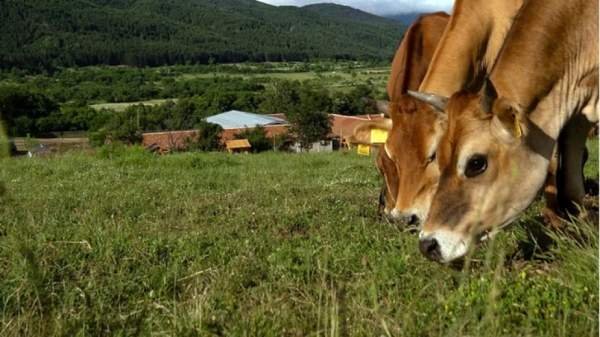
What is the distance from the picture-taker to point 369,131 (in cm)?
674

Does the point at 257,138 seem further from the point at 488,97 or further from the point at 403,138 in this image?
the point at 488,97

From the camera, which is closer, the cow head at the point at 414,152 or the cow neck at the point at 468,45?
the cow head at the point at 414,152

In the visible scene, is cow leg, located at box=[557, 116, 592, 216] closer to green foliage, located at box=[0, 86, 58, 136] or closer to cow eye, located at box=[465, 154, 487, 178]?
cow eye, located at box=[465, 154, 487, 178]

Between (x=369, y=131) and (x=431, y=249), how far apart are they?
2.62 m

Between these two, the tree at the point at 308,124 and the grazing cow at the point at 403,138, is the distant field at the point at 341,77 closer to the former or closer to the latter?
the tree at the point at 308,124

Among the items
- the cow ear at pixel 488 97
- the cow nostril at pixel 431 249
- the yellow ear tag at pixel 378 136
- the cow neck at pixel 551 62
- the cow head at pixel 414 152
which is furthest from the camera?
the yellow ear tag at pixel 378 136

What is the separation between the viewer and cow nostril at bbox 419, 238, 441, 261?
13.9ft

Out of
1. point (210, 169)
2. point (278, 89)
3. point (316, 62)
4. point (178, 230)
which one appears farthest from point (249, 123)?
point (316, 62)

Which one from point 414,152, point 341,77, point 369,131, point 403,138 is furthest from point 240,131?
point 341,77

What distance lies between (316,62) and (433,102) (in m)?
168

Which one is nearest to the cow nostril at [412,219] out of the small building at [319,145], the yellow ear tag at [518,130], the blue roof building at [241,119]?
the yellow ear tag at [518,130]

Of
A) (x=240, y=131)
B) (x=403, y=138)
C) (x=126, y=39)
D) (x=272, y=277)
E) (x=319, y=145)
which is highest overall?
(x=403, y=138)

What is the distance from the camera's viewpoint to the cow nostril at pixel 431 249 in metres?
4.23

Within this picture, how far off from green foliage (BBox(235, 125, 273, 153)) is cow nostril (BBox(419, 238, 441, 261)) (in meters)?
48.7
